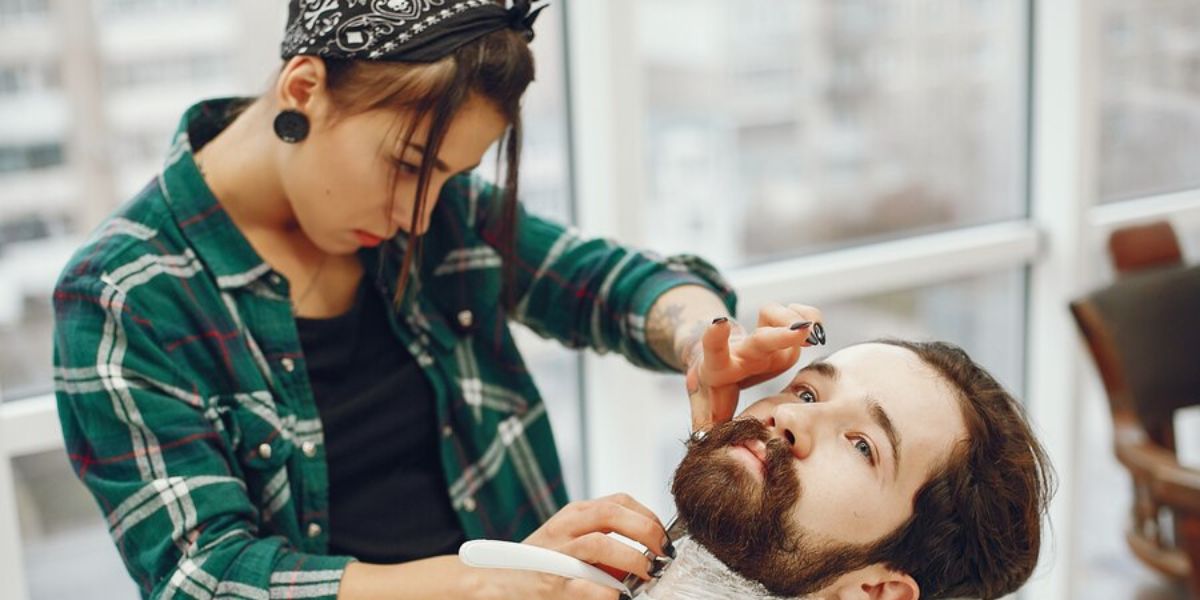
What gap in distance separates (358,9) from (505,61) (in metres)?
0.17

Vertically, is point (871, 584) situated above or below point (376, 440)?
below

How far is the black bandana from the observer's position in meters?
1.32

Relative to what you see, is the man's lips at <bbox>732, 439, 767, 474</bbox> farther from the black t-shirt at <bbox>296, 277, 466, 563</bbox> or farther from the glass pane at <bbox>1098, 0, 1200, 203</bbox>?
the glass pane at <bbox>1098, 0, 1200, 203</bbox>

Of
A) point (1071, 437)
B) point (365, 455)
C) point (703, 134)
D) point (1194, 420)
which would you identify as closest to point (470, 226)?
point (365, 455)

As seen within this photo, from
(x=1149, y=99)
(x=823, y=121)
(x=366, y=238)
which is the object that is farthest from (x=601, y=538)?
(x=1149, y=99)

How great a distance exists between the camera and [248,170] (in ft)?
4.85

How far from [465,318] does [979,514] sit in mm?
697

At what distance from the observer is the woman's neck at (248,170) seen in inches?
57.6

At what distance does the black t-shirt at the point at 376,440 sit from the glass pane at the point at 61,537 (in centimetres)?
81

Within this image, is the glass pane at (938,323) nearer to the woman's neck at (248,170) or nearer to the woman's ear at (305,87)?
the woman's neck at (248,170)

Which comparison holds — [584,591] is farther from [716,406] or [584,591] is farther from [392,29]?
[392,29]

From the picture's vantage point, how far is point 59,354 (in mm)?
1365

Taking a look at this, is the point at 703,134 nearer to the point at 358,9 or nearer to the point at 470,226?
the point at 470,226

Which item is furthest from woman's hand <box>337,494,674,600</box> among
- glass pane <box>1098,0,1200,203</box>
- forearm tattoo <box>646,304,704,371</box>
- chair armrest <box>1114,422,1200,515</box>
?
glass pane <box>1098,0,1200,203</box>
